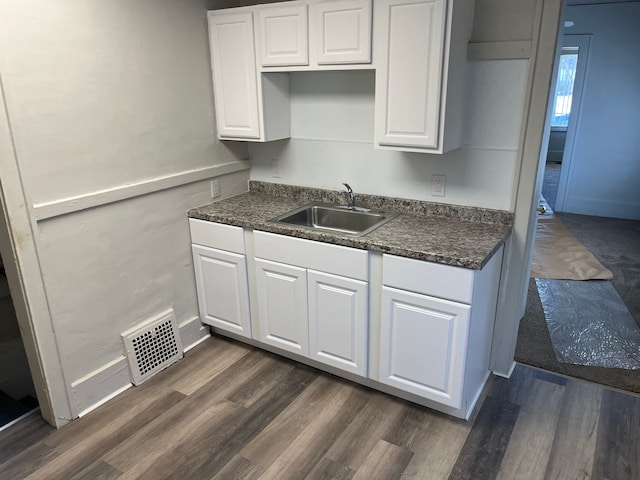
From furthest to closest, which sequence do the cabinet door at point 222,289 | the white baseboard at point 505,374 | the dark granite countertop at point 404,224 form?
1. the cabinet door at point 222,289
2. the white baseboard at point 505,374
3. the dark granite countertop at point 404,224

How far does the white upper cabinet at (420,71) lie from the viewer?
2.00 metres

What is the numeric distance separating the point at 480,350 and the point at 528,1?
1.63 metres

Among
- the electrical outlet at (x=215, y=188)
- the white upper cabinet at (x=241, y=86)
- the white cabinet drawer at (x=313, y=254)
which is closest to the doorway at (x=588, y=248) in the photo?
the white cabinet drawer at (x=313, y=254)

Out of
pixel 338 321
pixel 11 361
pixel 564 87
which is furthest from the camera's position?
pixel 564 87

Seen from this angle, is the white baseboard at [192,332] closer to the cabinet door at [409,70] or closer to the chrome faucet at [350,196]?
the chrome faucet at [350,196]

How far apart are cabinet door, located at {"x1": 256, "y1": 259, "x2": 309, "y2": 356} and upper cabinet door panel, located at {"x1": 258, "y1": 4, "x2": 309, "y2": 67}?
1068 mm

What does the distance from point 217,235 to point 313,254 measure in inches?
25.7

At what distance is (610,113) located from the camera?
16.8 ft

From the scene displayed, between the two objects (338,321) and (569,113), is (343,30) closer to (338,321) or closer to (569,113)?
(338,321)

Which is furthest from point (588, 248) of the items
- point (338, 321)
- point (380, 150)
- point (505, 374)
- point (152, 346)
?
point (152, 346)

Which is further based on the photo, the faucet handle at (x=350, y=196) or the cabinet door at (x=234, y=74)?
the faucet handle at (x=350, y=196)

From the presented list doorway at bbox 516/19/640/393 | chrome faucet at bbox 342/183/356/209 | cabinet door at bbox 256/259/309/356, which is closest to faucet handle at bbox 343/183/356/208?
chrome faucet at bbox 342/183/356/209

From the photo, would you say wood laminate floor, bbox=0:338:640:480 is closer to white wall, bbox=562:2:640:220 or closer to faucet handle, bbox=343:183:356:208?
faucet handle, bbox=343:183:356:208

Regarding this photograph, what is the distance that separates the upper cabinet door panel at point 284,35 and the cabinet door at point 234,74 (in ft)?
0.29
